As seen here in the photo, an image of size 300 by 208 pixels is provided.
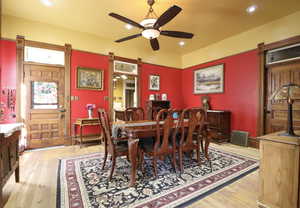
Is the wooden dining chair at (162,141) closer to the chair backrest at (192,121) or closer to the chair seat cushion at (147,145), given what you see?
the chair seat cushion at (147,145)

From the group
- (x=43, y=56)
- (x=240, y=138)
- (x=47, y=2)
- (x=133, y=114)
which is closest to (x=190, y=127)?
(x=133, y=114)

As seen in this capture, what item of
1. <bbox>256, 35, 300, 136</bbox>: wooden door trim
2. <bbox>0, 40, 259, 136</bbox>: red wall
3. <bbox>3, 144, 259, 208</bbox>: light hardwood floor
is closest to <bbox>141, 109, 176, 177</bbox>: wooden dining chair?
<bbox>3, 144, 259, 208</bbox>: light hardwood floor

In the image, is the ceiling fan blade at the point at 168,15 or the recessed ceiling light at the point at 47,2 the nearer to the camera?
the ceiling fan blade at the point at 168,15

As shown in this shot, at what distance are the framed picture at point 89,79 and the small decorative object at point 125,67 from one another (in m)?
0.56

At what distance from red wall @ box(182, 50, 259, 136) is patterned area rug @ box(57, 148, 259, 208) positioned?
148cm

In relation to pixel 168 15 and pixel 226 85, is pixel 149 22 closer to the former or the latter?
pixel 168 15

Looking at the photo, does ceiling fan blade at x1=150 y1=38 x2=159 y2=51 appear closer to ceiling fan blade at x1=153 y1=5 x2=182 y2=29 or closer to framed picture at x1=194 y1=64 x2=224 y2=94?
ceiling fan blade at x1=153 y1=5 x2=182 y2=29

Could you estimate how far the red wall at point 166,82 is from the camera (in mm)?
Answer: 5156

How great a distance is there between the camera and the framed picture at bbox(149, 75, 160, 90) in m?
5.30

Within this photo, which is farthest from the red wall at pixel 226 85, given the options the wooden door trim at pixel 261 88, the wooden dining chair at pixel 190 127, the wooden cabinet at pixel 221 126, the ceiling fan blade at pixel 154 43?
the wooden dining chair at pixel 190 127

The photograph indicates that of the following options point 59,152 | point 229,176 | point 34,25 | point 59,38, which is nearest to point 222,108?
point 229,176

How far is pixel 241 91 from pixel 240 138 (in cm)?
136

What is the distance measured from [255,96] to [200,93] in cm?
178

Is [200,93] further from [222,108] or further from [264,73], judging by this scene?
[264,73]
